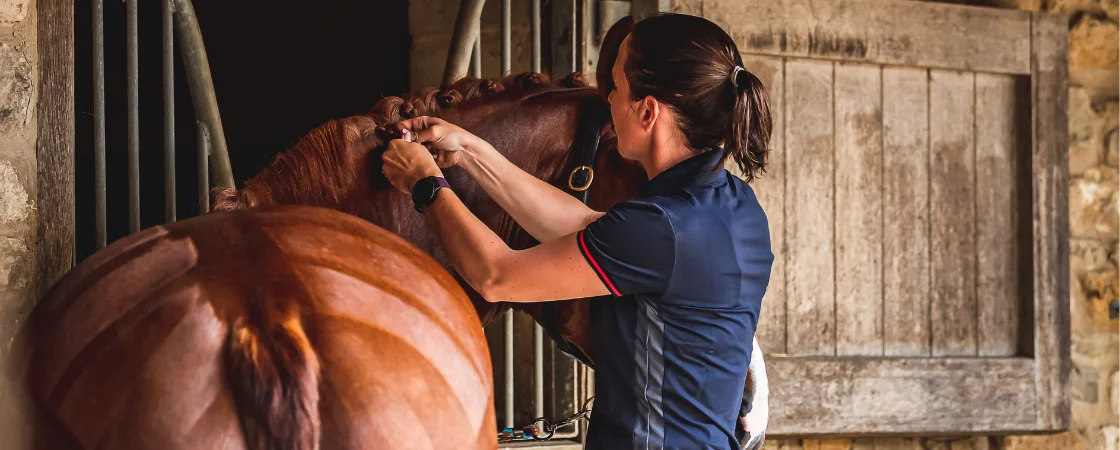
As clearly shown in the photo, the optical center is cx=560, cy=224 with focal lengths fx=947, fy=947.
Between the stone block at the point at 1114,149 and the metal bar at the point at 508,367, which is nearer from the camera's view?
the metal bar at the point at 508,367

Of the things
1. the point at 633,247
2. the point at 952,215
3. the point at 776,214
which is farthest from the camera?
the point at 952,215

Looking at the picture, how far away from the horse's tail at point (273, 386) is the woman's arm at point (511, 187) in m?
0.64

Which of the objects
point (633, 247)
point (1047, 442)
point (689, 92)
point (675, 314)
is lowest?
point (1047, 442)

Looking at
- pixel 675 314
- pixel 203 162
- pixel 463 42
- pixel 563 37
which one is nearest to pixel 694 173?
pixel 675 314

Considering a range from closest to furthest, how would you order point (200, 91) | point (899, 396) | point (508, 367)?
point (200, 91) → point (508, 367) → point (899, 396)

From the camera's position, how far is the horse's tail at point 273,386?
96cm

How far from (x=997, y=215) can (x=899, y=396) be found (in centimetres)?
73

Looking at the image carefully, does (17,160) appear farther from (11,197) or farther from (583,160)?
(583,160)

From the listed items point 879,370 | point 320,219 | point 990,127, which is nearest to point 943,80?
point 990,127

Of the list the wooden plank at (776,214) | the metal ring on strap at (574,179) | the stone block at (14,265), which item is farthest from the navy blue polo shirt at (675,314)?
the wooden plank at (776,214)

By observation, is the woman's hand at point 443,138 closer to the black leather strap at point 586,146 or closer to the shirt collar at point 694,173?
the black leather strap at point 586,146

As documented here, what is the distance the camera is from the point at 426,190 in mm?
1520

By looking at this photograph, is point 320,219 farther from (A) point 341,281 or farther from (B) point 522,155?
(B) point 522,155

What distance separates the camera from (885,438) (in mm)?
3287
